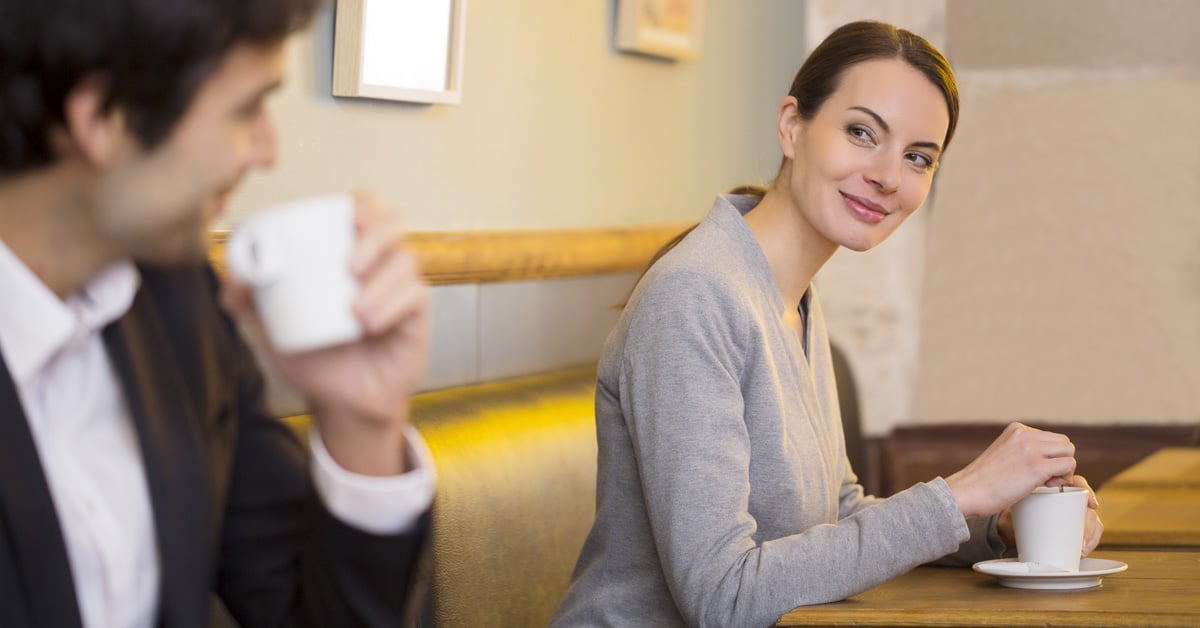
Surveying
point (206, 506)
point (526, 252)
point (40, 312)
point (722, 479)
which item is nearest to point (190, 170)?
point (40, 312)

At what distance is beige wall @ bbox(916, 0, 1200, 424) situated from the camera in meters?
3.42

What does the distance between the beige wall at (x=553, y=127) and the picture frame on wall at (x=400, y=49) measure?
31mm

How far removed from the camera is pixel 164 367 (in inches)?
39.6

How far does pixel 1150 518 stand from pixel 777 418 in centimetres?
79

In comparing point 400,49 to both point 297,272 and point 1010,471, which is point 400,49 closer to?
point 1010,471

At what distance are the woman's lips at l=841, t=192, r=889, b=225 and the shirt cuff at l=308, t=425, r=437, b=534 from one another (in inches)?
38.0

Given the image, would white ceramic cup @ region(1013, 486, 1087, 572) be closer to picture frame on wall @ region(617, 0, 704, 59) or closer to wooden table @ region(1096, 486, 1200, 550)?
wooden table @ region(1096, 486, 1200, 550)

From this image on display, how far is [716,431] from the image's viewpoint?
154 cm

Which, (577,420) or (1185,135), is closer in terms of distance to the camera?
(577,420)

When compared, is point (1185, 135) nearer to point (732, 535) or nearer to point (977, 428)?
point (977, 428)

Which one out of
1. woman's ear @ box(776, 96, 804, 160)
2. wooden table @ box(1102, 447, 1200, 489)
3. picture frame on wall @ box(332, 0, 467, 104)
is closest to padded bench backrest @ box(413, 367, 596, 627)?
picture frame on wall @ box(332, 0, 467, 104)

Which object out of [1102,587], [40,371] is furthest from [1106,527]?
[40,371]

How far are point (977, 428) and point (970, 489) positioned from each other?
2.08 m

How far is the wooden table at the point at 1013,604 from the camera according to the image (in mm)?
1380
